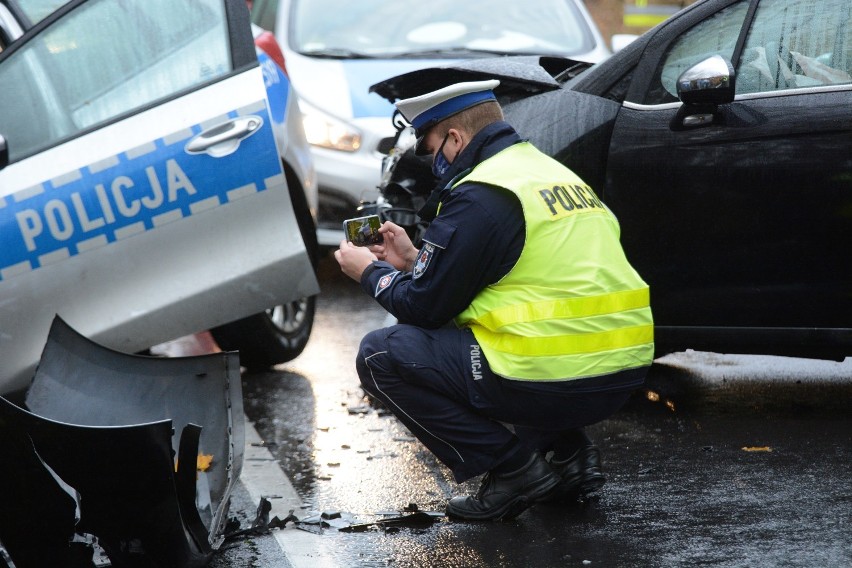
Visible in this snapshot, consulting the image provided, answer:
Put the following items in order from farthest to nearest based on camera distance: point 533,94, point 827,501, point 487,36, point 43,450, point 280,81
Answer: point 487,36 → point 280,81 → point 533,94 → point 827,501 → point 43,450

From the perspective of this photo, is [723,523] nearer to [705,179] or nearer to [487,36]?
[705,179]

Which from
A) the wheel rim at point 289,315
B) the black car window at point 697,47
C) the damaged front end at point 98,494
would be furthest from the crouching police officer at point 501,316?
the wheel rim at point 289,315

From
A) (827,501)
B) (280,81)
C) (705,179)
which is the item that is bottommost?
(827,501)

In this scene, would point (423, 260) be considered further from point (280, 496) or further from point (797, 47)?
point (797, 47)

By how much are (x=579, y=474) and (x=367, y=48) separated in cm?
433

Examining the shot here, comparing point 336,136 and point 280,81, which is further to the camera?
point 336,136

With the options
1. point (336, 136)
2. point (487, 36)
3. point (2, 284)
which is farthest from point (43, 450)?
point (487, 36)

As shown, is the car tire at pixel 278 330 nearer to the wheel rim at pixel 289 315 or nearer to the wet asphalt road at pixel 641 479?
the wheel rim at pixel 289 315

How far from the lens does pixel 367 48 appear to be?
7.67m

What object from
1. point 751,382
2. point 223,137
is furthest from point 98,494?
point 751,382

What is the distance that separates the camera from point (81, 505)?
10.6 ft

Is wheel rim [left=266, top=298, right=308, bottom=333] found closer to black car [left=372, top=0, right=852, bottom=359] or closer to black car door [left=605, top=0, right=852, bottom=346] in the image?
black car [left=372, top=0, right=852, bottom=359]

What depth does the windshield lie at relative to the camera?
25.2ft

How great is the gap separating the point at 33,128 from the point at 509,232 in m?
1.73
